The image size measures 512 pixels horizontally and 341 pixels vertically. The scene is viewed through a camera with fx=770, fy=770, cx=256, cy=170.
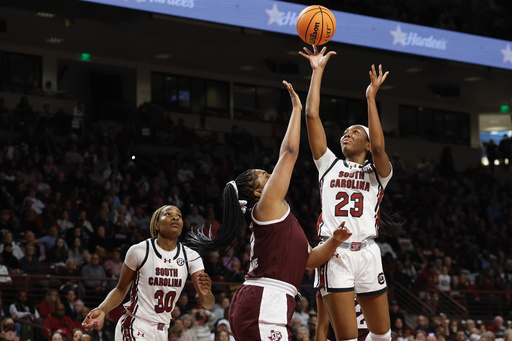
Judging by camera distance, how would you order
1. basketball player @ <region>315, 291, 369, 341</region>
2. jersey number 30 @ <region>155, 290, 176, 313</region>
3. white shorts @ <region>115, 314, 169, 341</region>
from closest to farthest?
basketball player @ <region>315, 291, 369, 341</region>, white shorts @ <region>115, 314, 169, 341</region>, jersey number 30 @ <region>155, 290, 176, 313</region>

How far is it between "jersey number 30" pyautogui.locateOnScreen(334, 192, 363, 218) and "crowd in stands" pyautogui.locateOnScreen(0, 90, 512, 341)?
5356mm

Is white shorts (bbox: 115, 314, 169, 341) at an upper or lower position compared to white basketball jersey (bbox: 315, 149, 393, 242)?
lower

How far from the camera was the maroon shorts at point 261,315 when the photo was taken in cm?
509

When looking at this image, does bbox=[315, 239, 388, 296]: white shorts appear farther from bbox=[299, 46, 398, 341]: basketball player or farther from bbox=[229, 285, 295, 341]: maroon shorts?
bbox=[229, 285, 295, 341]: maroon shorts

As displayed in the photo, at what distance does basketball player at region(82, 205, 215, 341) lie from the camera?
7.10 metres

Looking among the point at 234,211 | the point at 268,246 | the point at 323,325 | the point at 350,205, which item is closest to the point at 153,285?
the point at 323,325

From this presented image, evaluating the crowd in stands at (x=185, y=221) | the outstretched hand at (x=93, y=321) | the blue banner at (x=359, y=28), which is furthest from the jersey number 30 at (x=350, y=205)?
the blue banner at (x=359, y=28)

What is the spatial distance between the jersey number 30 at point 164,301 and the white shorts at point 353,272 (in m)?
1.59

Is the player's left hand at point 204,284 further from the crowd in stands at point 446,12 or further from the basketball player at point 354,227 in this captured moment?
the crowd in stands at point 446,12

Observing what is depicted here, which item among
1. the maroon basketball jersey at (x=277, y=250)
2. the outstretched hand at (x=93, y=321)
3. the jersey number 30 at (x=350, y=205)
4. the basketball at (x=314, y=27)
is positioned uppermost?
the basketball at (x=314, y=27)

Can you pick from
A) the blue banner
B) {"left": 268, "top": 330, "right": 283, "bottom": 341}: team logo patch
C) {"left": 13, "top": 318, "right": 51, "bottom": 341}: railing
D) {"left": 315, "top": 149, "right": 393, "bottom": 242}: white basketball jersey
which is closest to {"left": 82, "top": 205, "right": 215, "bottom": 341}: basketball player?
{"left": 315, "top": 149, "right": 393, "bottom": 242}: white basketball jersey

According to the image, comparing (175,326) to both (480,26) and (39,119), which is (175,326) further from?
(480,26)

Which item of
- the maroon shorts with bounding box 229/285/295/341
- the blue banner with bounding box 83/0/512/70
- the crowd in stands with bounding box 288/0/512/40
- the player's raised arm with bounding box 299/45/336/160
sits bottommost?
the maroon shorts with bounding box 229/285/295/341

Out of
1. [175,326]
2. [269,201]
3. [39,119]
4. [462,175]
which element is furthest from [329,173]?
[462,175]
